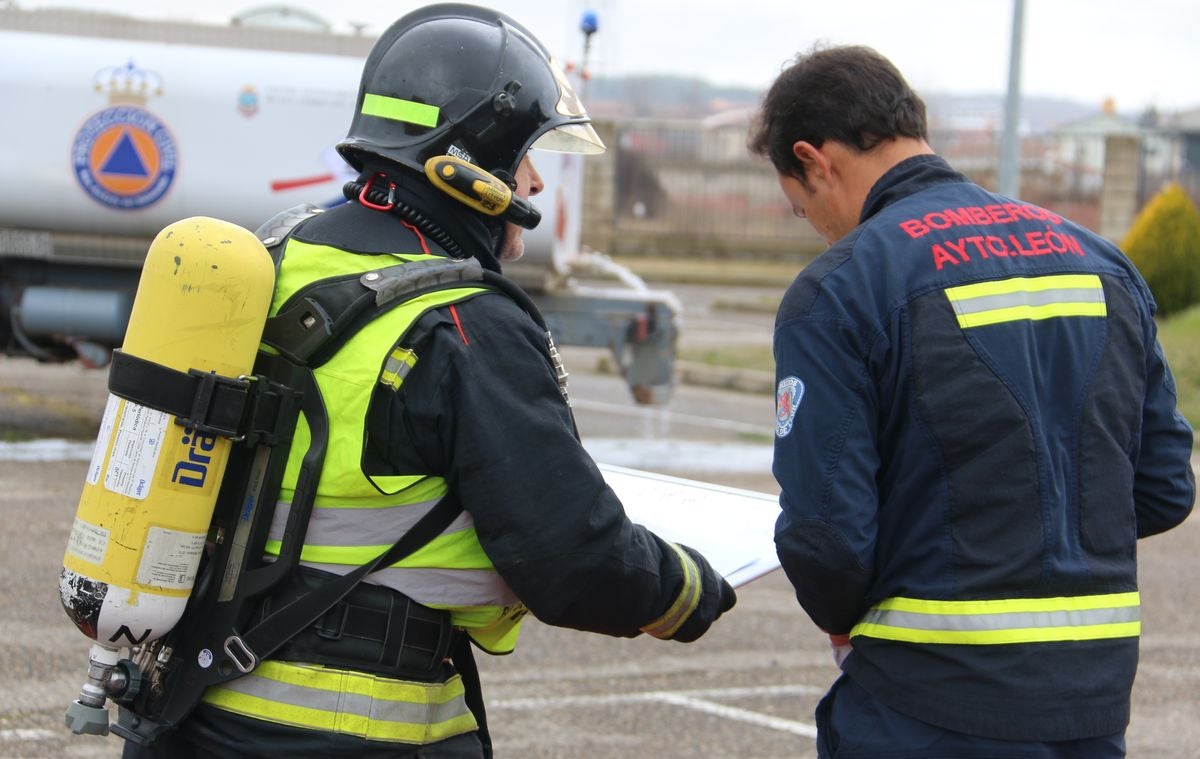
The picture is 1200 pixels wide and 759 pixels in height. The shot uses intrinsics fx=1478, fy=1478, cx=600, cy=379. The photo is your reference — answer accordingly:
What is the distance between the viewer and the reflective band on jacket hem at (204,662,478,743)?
2.38m

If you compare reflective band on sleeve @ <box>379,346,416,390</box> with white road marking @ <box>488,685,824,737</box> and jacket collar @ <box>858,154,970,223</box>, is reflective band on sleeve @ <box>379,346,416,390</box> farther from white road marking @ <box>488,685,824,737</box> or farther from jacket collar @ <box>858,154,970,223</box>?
white road marking @ <box>488,685,824,737</box>

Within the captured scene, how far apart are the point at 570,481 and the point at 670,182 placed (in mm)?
24758

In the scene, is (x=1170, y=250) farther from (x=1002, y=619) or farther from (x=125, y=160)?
(x=1002, y=619)

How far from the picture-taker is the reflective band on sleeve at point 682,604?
8.58 feet

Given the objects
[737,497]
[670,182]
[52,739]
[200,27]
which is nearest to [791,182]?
[737,497]

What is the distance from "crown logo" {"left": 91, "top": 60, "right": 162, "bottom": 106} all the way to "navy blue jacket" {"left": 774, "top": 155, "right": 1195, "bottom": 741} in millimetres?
8909

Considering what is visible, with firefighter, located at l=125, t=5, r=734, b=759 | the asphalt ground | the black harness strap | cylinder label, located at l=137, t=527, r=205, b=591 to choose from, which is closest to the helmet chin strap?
firefighter, located at l=125, t=5, r=734, b=759

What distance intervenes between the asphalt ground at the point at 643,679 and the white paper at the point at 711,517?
2101 mm

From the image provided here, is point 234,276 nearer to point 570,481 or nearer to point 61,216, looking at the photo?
point 570,481

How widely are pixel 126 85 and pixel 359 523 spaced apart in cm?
896

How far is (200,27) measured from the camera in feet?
36.7

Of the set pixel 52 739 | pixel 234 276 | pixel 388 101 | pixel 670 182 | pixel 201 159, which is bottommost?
pixel 670 182

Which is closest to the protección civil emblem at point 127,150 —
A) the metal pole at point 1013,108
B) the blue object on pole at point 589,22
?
the blue object on pole at point 589,22

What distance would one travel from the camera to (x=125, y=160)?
34.7 ft
